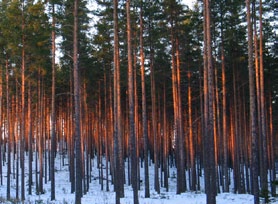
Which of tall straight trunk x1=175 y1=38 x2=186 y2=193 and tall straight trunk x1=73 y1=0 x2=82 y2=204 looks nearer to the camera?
tall straight trunk x1=73 y1=0 x2=82 y2=204

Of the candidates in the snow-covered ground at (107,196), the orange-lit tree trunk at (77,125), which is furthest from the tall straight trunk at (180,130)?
the orange-lit tree trunk at (77,125)

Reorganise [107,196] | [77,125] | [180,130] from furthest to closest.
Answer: [107,196] → [180,130] → [77,125]

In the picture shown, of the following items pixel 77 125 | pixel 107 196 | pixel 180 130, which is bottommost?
pixel 107 196

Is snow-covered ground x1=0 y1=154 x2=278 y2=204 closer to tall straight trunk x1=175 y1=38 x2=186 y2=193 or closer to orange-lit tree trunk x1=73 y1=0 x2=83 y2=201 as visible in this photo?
orange-lit tree trunk x1=73 y1=0 x2=83 y2=201

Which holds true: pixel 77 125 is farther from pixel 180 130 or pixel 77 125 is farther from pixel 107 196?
pixel 180 130

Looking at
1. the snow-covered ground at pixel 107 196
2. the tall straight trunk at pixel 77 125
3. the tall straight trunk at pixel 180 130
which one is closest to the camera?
the tall straight trunk at pixel 77 125

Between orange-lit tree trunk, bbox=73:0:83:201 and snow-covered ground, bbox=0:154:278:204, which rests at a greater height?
orange-lit tree trunk, bbox=73:0:83:201

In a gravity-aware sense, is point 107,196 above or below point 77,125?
below

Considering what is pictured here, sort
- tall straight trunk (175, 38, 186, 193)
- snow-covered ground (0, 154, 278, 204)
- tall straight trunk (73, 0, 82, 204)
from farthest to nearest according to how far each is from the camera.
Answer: tall straight trunk (175, 38, 186, 193) < snow-covered ground (0, 154, 278, 204) < tall straight trunk (73, 0, 82, 204)

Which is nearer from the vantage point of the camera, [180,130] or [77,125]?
[77,125]

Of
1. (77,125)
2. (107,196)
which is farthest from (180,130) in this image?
(77,125)

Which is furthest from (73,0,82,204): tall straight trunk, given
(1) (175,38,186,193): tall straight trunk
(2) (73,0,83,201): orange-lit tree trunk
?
(1) (175,38,186,193): tall straight trunk

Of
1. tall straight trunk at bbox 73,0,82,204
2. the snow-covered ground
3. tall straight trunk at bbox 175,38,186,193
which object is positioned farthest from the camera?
tall straight trunk at bbox 175,38,186,193

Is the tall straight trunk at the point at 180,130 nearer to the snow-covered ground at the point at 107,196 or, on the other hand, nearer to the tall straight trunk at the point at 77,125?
the snow-covered ground at the point at 107,196
